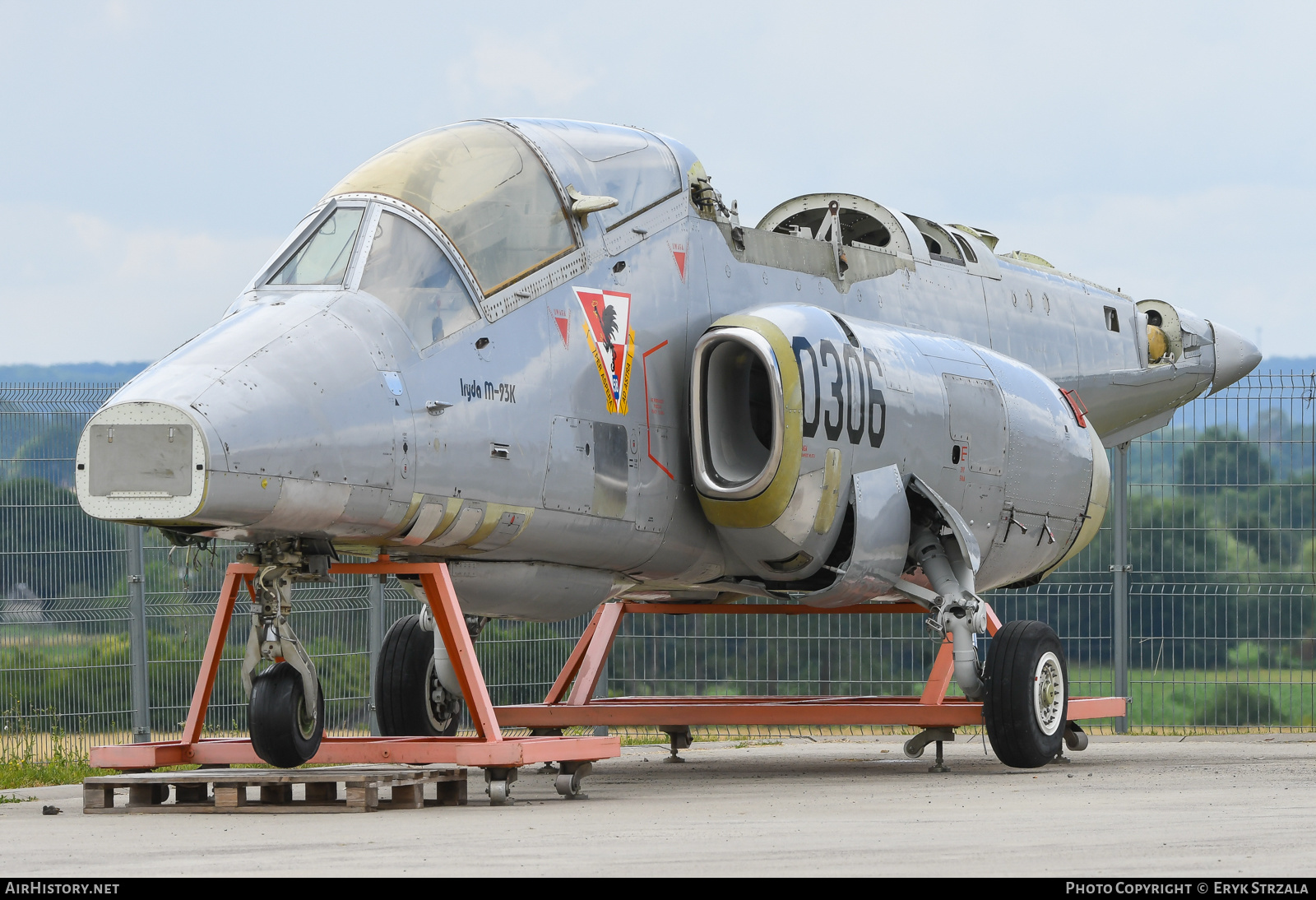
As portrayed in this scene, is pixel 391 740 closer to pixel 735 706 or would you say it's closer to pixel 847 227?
pixel 735 706

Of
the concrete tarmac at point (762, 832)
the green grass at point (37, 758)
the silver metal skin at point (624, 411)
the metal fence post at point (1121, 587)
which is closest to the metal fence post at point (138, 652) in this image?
the green grass at point (37, 758)

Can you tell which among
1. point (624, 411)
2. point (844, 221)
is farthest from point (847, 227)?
point (624, 411)

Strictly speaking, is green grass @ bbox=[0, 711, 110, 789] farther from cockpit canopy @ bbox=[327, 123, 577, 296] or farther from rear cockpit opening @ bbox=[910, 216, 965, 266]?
rear cockpit opening @ bbox=[910, 216, 965, 266]

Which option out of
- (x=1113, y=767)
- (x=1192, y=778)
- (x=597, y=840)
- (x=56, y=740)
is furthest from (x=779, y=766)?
(x=597, y=840)

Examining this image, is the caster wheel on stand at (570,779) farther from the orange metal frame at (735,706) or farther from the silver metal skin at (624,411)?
the orange metal frame at (735,706)

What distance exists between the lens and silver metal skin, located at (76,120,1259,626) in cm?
846

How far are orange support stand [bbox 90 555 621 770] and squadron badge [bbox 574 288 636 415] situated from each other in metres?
1.75

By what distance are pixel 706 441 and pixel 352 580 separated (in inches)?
292

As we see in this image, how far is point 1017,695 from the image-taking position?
11.6 m

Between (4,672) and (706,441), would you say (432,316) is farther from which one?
(4,672)

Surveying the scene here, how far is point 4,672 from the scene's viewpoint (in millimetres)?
14125

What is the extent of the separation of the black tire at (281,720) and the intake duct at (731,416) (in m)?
3.14

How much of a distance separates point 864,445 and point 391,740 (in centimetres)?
382

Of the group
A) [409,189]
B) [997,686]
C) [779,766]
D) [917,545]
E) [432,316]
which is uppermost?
[409,189]
